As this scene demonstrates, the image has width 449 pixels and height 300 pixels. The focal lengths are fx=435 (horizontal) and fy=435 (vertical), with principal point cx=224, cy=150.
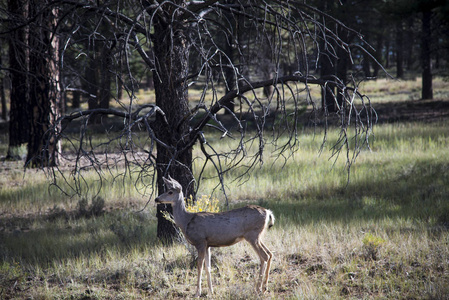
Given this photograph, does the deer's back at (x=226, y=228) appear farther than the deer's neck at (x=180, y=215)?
No

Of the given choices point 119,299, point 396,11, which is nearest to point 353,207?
point 119,299

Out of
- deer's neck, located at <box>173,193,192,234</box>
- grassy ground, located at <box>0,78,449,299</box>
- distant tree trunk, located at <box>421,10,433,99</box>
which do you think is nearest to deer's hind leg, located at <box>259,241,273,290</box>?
grassy ground, located at <box>0,78,449,299</box>

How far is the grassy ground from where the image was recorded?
5488 mm

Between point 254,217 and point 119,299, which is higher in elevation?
point 254,217

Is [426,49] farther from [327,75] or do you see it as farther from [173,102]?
[327,75]

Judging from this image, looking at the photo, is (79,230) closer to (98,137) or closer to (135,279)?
(135,279)

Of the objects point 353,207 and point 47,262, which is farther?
point 353,207

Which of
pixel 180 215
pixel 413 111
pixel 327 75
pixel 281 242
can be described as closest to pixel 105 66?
pixel 180 215

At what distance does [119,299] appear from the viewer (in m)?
5.41

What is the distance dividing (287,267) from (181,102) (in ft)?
9.47

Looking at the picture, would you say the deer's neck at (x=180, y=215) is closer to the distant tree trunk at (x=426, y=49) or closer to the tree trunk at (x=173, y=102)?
the tree trunk at (x=173, y=102)

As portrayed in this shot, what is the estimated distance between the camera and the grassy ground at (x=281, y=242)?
18.0ft

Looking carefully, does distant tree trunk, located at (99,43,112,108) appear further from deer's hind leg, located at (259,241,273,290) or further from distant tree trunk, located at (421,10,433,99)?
distant tree trunk, located at (421,10,433,99)

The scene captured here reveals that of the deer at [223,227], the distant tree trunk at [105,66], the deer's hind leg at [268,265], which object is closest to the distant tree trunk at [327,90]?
the deer at [223,227]
